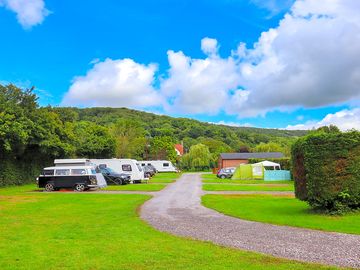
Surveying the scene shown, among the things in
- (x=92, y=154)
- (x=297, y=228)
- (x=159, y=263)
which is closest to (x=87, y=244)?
(x=159, y=263)

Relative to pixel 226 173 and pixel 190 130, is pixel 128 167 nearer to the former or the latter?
pixel 226 173

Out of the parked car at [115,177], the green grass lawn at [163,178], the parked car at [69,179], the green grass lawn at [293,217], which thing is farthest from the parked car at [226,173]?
the green grass lawn at [293,217]

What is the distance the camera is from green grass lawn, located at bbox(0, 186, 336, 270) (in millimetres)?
7277

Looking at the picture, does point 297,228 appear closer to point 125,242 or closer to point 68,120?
point 125,242

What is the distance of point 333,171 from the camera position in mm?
14117

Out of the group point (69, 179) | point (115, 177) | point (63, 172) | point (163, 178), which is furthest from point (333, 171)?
point (163, 178)

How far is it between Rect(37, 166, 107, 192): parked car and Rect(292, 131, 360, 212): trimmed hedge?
17.9m

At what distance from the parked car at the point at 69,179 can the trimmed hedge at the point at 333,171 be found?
17.9m

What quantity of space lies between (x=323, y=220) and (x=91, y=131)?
44963 millimetres

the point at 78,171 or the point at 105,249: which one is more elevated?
the point at 78,171

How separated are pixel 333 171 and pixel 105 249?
878 cm

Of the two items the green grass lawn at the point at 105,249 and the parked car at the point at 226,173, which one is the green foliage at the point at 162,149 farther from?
the green grass lawn at the point at 105,249

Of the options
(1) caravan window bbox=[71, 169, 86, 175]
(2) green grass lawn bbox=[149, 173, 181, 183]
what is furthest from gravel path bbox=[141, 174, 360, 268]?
(2) green grass lawn bbox=[149, 173, 181, 183]

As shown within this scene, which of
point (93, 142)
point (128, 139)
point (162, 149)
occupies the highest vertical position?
point (128, 139)
